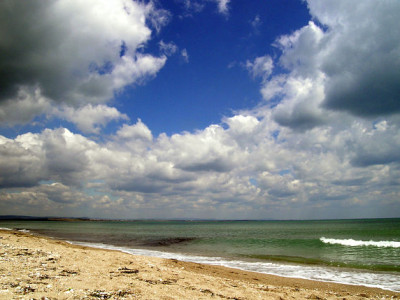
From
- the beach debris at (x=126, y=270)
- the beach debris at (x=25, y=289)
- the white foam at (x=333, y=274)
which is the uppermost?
the beach debris at (x=25, y=289)

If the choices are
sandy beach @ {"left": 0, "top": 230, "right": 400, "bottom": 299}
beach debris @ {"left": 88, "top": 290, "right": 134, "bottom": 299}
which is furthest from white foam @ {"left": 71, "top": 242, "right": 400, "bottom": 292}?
beach debris @ {"left": 88, "top": 290, "right": 134, "bottom": 299}

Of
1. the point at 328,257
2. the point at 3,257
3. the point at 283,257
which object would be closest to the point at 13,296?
the point at 3,257

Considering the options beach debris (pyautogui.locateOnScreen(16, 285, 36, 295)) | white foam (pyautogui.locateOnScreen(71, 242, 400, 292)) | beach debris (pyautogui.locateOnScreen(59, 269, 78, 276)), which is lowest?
white foam (pyautogui.locateOnScreen(71, 242, 400, 292))

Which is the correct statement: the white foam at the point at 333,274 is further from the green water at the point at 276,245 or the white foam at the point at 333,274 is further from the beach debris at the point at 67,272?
the beach debris at the point at 67,272

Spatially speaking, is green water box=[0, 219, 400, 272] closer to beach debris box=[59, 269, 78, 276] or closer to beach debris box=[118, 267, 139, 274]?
beach debris box=[118, 267, 139, 274]

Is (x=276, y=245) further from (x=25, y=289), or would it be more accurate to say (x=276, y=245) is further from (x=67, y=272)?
(x=25, y=289)

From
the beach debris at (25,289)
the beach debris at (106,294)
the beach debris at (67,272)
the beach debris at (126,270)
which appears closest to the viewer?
the beach debris at (25,289)

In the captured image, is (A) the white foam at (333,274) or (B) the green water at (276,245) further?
(B) the green water at (276,245)

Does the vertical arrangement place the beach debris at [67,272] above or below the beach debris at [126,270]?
above

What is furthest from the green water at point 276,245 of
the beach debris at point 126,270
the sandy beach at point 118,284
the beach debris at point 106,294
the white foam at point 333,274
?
the beach debris at point 106,294

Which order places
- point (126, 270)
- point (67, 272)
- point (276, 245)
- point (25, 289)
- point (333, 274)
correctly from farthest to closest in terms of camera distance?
point (276, 245)
point (333, 274)
point (126, 270)
point (67, 272)
point (25, 289)

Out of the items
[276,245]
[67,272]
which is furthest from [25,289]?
[276,245]

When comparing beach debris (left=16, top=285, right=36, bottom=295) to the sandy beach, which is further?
the sandy beach

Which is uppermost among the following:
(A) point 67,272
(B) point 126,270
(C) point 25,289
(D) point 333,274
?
(C) point 25,289
